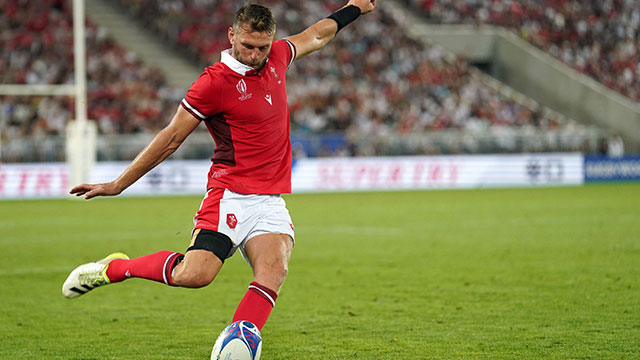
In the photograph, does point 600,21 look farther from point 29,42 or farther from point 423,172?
point 29,42

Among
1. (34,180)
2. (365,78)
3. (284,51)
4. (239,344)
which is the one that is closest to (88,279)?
(239,344)

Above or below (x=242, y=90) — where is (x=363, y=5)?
above

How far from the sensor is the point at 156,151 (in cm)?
554

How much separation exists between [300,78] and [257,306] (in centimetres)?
2864

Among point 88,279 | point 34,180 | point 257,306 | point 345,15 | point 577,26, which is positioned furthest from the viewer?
point 577,26

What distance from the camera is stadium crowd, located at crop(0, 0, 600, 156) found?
2995cm

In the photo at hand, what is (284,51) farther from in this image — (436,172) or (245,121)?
(436,172)

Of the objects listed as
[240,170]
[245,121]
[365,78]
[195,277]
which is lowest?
[365,78]

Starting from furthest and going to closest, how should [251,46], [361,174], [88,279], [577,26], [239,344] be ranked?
[577,26] < [361,174] < [88,279] < [251,46] < [239,344]

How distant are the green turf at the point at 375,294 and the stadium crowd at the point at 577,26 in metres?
22.6

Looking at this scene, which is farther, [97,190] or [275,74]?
[275,74]

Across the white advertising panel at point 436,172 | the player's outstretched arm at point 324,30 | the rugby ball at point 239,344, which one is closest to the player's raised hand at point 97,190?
the rugby ball at point 239,344

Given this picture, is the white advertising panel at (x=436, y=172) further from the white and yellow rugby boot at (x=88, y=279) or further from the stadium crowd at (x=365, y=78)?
the white and yellow rugby boot at (x=88, y=279)

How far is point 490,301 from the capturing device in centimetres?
838
